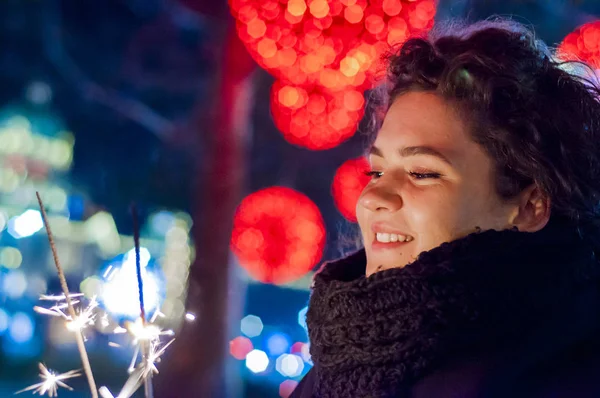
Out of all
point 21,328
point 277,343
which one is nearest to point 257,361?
point 277,343

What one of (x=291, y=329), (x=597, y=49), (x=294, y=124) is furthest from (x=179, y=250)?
(x=597, y=49)

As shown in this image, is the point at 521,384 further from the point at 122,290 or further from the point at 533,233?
the point at 122,290

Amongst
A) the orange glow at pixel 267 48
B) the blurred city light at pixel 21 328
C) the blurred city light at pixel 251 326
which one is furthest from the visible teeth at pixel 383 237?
the blurred city light at pixel 251 326

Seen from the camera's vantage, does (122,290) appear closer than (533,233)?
No

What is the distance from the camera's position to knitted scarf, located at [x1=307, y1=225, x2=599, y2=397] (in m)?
1.18

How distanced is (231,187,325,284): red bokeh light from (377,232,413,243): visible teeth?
2.44m

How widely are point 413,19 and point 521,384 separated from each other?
6.06 ft

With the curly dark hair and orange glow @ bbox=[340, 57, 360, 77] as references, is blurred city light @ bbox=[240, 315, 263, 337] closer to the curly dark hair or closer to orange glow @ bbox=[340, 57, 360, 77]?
orange glow @ bbox=[340, 57, 360, 77]

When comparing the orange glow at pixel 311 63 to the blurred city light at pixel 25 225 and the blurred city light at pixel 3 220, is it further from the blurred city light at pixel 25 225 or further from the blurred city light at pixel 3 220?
the blurred city light at pixel 3 220

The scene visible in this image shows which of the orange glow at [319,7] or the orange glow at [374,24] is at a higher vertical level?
the orange glow at [319,7]

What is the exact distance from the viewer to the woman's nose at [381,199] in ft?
4.37

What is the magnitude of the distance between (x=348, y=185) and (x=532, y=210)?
10.8 feet

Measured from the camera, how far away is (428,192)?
131cm

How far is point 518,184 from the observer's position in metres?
1.35
